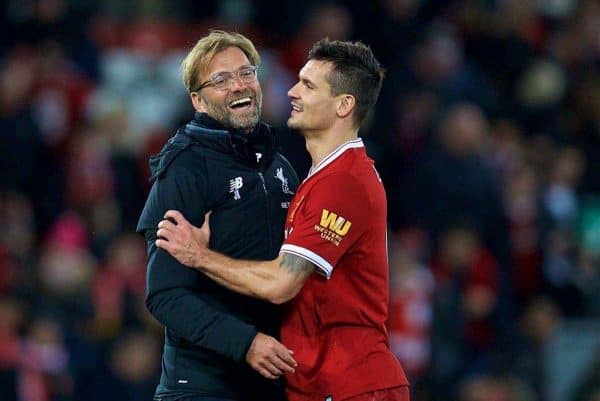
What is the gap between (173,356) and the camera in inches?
226

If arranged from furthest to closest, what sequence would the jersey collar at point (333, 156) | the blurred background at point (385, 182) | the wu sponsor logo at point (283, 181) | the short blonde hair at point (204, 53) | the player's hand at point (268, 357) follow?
the blurred background at point (385, 182), the wu sponsor logo at point (283, 181), the short blonde hair at point (204, 53), the jersey collar at point (333, 156), the player's hand at point (268, 357)

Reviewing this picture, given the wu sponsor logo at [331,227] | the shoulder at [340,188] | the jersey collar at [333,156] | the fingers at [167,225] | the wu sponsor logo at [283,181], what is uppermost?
the jersey collar at [333,156]

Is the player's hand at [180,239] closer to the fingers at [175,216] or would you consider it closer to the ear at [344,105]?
the fingers at [175,216]

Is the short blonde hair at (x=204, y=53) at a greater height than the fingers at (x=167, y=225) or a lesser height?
greater

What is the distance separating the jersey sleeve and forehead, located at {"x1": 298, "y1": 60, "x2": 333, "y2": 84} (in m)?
0.44

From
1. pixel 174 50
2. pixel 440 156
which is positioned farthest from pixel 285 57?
pixel 440 156

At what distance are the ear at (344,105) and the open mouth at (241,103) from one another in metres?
0.34

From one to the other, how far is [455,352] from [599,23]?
185 inches

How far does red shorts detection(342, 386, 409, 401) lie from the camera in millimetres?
5574

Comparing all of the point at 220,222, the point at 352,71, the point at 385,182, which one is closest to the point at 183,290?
the point at 220,222

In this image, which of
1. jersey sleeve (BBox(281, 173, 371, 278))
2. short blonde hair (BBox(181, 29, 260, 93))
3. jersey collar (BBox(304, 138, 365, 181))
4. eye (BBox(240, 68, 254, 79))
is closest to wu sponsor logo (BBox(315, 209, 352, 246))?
jersey sleeve (BBox(281, 173, 371, 278))

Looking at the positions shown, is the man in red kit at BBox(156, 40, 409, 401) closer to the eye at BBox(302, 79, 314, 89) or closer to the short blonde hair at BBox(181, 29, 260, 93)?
the eye at BBox(302, 79, 314, 89)

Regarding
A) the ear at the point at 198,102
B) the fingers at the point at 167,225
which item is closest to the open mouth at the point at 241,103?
the ear at the point at 198,102

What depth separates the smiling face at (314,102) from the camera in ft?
19.0
